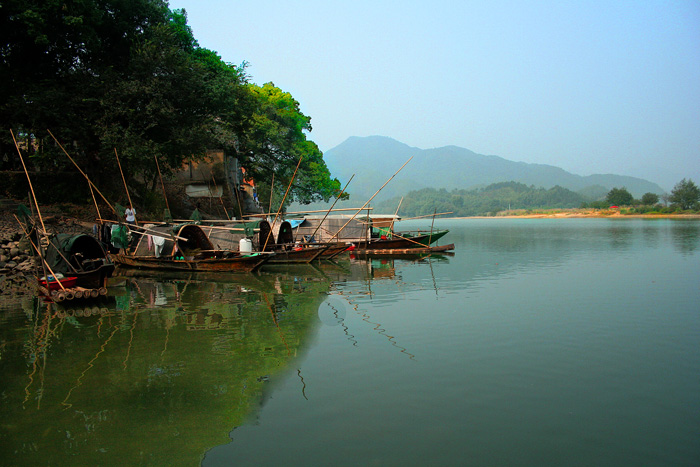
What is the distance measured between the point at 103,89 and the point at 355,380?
56.5ft

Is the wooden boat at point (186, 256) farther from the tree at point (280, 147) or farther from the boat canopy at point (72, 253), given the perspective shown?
the tree at point (280, 147)

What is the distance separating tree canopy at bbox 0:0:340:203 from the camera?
1741 cm

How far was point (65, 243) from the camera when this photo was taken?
39.5 ft

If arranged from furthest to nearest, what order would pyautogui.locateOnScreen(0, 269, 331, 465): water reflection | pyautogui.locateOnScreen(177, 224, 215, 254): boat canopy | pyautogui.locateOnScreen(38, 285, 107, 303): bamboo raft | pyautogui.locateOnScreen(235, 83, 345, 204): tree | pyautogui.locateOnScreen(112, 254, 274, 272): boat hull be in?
1. pyautogui.locateOnScreen(235, 83, 345, 204): tree
2. pyautogui.locateOnScreen(177, 224, 215, 254): boat canopy
3. pyautogui.locateOnScreen(112, 254, 274, 272): boat hull
4. pyautogui.locateOnScreen(38, 285, 107, 303): bamboo raft
5. pyautogui.locateOnScreen(0, 269, 331, 465): water reflection

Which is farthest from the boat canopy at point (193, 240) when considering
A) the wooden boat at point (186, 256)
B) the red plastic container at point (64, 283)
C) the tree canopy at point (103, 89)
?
the red plastic container at point (64, 283)

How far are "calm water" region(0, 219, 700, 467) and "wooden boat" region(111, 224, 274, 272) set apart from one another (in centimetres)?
342

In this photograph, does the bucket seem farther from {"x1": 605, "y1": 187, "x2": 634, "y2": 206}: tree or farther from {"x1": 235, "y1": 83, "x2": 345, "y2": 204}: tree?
{"x1": 605, "y1": 187, "x2": 634, "y2": 206}: tree

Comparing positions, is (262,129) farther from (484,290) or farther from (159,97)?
(484,290)

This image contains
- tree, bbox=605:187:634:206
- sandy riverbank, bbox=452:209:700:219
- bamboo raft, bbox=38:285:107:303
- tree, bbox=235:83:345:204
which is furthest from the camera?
tree, bbox=605:187:634:206

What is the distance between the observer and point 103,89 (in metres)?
18.7

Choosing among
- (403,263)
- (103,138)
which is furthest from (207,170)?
(403,263)

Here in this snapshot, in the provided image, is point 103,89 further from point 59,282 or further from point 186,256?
point 59,282

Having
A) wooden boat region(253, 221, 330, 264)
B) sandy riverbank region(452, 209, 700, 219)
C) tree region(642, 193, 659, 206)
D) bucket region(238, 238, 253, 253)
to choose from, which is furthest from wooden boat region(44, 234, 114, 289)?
tree region(642, 193, 659, 206)

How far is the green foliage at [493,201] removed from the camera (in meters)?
138
